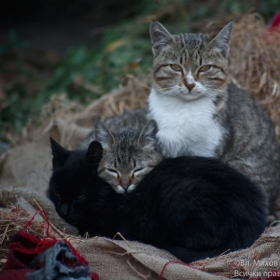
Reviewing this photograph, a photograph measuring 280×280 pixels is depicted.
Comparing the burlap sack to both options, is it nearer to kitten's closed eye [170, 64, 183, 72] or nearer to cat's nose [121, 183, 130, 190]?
cat's nose [121, 183, 130, 190]

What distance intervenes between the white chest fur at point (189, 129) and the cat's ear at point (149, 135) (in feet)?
0.25

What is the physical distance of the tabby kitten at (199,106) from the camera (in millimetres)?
3666

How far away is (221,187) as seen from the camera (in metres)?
3.21

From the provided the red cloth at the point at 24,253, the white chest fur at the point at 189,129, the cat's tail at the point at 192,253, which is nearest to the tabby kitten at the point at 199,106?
the white chest fur at the point at 189,129

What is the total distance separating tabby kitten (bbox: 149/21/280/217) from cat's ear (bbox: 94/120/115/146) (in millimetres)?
377

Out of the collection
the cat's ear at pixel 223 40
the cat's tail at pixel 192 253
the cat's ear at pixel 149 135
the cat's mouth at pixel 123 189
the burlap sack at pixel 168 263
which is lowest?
the cat's tail at pixel 192 253

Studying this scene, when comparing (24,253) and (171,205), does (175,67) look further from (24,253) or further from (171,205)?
(24,253)

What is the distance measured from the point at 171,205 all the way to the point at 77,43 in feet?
22.2

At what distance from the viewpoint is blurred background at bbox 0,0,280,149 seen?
6.48 meters

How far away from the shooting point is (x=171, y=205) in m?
3.21

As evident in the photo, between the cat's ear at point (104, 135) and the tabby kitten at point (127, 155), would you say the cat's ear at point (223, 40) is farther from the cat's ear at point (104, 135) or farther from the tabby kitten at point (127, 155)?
the cat's ear at point (104, 135)

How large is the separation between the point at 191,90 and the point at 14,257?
5.75 ft

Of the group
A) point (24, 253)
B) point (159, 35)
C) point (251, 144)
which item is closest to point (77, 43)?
point (159, 35)

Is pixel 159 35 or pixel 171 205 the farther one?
pixel 159 35
